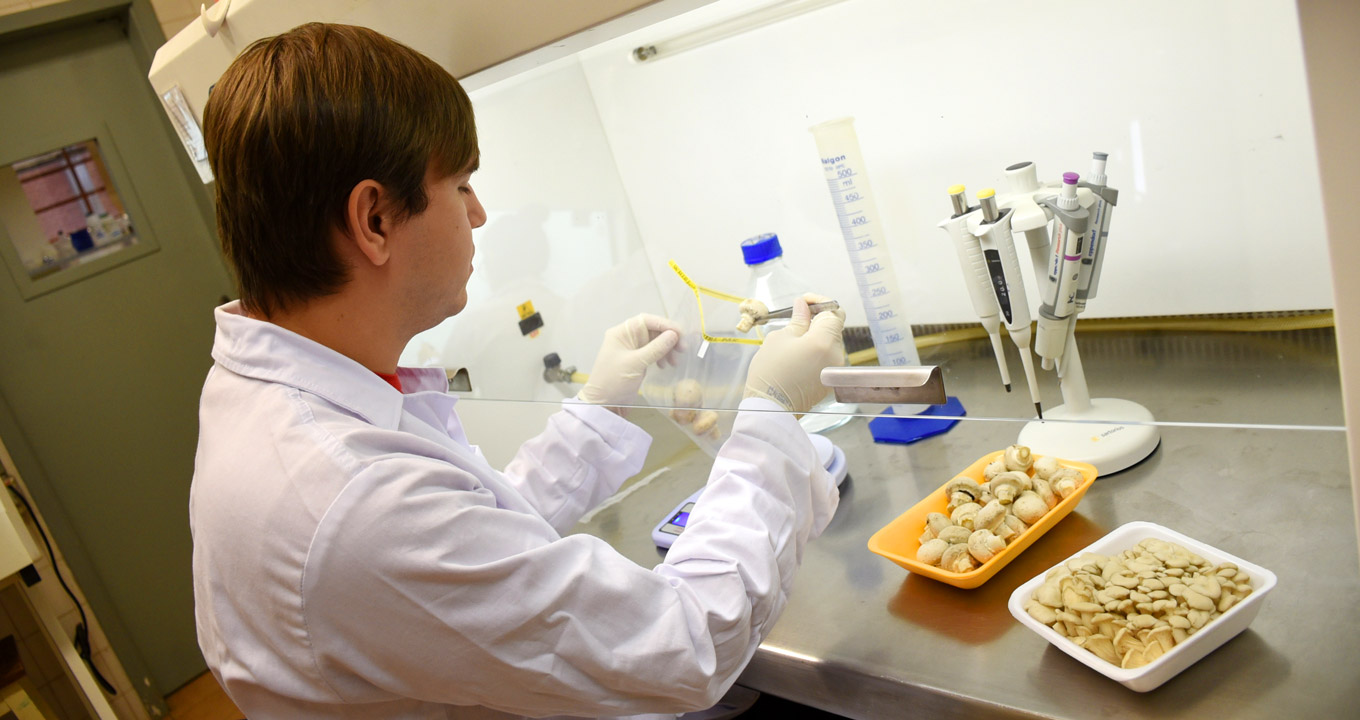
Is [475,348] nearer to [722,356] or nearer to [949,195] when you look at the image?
[722,356]

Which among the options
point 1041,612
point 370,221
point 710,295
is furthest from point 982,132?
Result: point 370,221

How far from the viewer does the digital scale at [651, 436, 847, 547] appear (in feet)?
4.41

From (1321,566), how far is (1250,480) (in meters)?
0.16

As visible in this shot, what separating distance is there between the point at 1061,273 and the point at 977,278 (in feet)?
0.25

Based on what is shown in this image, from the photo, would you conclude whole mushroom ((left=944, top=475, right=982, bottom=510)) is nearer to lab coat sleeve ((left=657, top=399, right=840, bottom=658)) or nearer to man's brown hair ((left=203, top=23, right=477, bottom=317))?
lab coat sleeve ((left=657, top=399, right=840, bottom=658))

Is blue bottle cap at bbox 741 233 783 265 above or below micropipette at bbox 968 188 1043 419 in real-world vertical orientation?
above

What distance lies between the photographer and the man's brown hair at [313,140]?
2.58 feet

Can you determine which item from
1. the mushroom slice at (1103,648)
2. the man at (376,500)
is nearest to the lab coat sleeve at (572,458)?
the man at (376,500)

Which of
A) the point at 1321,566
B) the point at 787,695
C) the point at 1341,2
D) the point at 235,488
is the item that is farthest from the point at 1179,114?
the point at 235,488

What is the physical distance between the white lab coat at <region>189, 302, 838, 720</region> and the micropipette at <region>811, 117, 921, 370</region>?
243 mm

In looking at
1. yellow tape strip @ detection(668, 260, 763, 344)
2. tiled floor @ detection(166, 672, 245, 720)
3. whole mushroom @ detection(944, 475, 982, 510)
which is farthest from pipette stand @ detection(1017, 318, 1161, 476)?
tiled floor @ detection(166, 672, 245, 720)

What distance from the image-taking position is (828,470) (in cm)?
135

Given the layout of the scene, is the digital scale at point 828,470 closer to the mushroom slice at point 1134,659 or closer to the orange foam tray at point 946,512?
the orange foam tray at point 946,512

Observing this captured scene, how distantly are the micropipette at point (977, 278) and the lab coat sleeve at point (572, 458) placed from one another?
61cm
